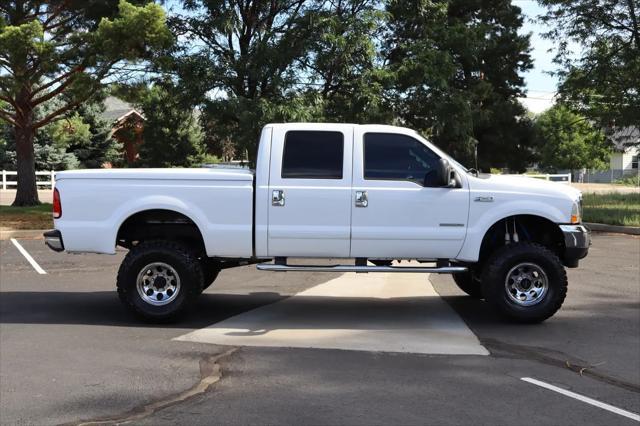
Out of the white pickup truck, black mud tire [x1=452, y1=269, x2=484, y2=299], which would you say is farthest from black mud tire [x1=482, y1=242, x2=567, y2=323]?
black mud tire [x1=452, y1=269, x2=484, y2=299]

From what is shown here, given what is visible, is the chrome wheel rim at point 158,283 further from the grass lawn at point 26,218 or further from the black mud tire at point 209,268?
the grass lawn at point 26,218

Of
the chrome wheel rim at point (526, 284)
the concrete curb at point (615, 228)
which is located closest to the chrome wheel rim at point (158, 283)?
the chrome wheel rim at point (526, 284)

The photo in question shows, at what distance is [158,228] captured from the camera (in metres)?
7.33

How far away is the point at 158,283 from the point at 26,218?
42.9 ft

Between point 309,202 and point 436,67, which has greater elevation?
point 436,67

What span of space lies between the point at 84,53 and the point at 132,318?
14115 mm

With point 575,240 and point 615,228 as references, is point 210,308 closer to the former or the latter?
point 575,240

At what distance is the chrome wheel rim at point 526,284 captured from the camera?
6980 millimetres

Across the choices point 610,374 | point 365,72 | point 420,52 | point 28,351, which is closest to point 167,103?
point 365,72

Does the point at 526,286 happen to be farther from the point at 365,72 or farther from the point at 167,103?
the point at 167,103

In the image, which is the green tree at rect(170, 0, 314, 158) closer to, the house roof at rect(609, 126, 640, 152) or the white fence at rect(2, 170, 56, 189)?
the house roof at rect(609, 126, 640, 152)

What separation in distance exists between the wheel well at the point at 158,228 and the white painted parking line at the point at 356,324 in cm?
114

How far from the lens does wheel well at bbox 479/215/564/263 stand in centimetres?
731

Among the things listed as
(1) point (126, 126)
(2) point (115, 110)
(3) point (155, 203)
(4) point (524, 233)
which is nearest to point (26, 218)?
(1) point (126, 126)
